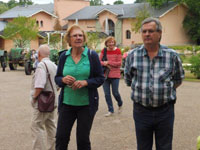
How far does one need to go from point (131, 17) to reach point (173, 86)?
1838 inches

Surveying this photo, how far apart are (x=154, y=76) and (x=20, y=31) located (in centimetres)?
3070

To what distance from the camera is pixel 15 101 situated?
1024 centimetres

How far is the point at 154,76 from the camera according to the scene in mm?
3332

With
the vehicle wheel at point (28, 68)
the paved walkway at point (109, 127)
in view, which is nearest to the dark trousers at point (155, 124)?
the paved walkway at point (109, 127)

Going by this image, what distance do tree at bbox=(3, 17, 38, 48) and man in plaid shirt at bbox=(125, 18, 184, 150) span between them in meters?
30.2

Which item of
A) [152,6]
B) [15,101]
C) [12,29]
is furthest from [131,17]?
[15,101]

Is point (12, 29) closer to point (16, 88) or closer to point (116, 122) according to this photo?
point (16, 88)

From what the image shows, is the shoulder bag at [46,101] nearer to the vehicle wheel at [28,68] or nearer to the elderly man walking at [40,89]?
the elderly man walking at [40,89]

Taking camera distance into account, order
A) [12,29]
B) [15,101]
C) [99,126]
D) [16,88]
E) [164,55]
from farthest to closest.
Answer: [12,29]
[16,88]
[15,101]
[99,126]
[164,55]

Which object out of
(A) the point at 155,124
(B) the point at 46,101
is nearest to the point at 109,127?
(B) the point at 46,101

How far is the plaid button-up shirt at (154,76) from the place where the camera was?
11.0 ft

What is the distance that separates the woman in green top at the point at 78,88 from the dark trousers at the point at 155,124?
28.6 inches

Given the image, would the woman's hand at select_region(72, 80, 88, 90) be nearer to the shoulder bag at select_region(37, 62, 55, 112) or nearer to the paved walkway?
the shoulder bag at select_region(37, 62, 55, 112)

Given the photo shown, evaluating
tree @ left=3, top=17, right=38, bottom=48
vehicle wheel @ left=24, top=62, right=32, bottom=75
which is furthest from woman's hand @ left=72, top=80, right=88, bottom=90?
tree @ left=3, top=17, right=38, bottom=48
